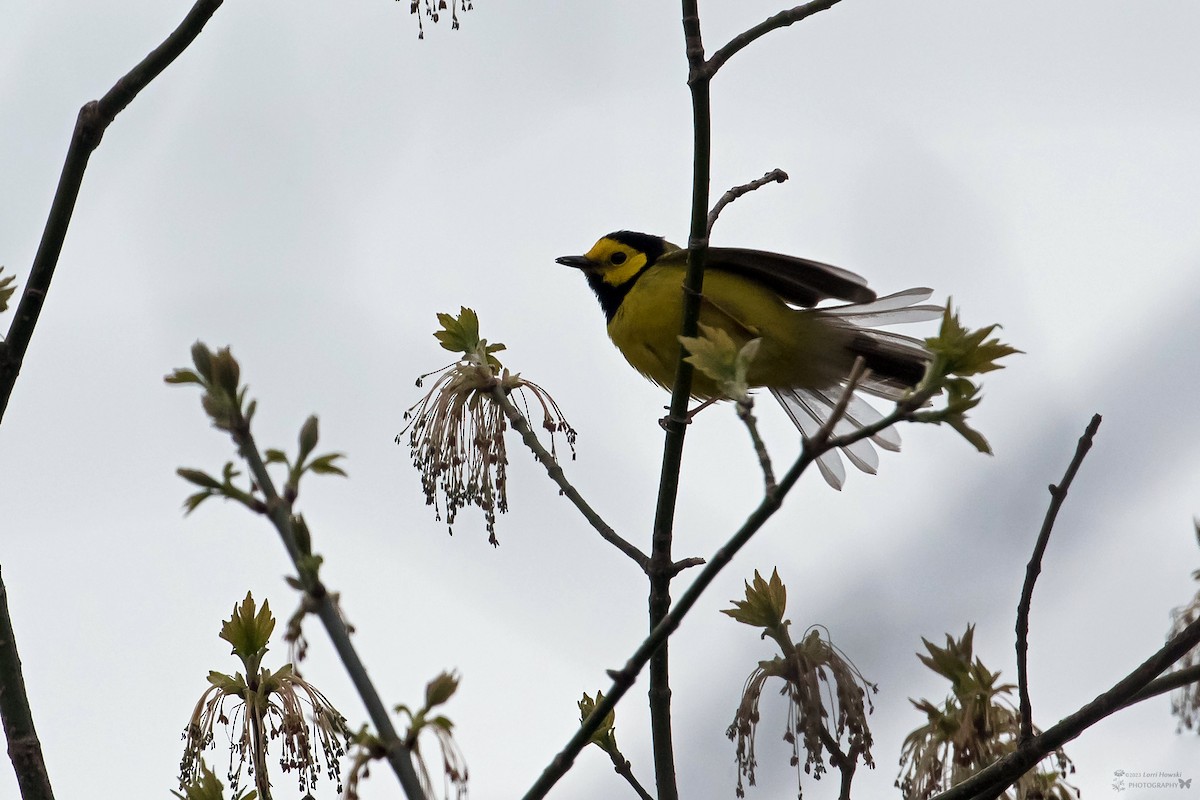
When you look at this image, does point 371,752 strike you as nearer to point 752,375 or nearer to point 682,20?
point 682,20

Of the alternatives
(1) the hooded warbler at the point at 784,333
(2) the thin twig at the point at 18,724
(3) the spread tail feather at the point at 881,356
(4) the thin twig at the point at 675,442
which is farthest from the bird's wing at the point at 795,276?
(2) the thin twig at the point at 18,724

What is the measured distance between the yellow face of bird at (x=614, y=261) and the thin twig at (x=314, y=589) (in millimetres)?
4803

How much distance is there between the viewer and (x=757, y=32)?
293 cm

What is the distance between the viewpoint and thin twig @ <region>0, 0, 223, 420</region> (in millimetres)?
2920

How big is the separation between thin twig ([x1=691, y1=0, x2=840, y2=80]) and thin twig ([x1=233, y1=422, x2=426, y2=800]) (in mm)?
1726

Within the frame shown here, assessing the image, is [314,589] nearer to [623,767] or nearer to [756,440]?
[756,440]

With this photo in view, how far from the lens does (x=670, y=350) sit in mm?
5094

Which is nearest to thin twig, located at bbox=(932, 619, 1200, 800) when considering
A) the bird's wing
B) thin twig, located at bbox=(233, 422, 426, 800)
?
thin twig, located at bbox=(233, 422, 426, 800)

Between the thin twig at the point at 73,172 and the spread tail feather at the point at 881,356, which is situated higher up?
the spread tail feather at the point at 881,356

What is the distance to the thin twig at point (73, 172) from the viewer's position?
292 cm

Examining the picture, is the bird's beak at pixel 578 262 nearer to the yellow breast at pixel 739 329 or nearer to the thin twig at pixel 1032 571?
the yellow breast at pixel 739 329

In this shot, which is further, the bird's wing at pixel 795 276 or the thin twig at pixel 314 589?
the bird's wing at pixel 795 276

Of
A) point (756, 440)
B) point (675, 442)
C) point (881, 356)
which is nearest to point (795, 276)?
point (881, 356)

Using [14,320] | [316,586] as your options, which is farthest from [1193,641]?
[14,320]
